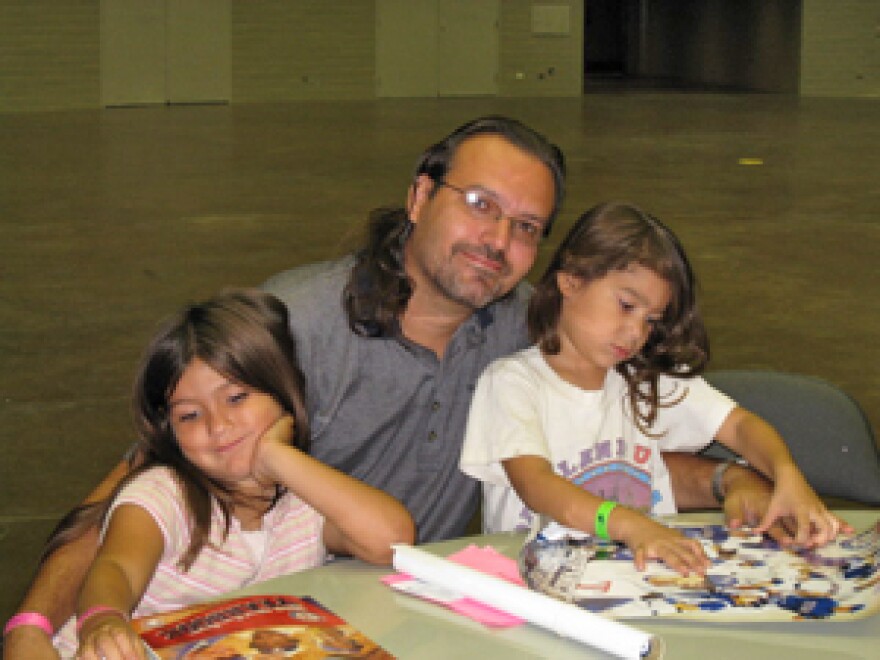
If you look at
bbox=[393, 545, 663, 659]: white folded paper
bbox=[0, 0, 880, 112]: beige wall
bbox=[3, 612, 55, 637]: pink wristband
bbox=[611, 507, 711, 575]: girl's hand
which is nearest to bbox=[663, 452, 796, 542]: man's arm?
bbox=[611, 507, 711, 575]: girl's hand

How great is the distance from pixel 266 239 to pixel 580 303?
7.37 meters

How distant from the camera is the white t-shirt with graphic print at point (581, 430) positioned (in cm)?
244

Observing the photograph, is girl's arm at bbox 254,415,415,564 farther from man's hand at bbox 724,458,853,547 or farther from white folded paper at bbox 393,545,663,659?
man's hand at bbox 724,458,853,547

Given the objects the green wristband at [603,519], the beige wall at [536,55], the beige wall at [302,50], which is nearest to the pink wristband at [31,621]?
the green wristband at [603,519]

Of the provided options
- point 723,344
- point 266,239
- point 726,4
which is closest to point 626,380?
point 723,344

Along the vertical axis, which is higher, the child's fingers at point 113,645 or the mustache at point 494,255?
the mustache at point 494,255

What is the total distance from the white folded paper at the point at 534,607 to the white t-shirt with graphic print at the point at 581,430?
1.94 ft

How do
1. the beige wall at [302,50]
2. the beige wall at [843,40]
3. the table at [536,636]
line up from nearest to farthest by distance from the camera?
the table at [536,636] → the beige wall at [302,50] → the beige wall at [843,40]

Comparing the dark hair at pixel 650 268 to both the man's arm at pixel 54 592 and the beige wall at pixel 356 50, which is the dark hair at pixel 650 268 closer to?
the man's arm at pixel 54 592

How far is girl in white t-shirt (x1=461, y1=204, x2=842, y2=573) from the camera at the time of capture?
2445 mm

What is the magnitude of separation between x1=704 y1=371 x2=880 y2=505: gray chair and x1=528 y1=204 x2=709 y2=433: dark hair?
0.18 meters

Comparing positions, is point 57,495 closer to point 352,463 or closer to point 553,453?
point 352,463

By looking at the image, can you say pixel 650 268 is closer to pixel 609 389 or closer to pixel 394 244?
pixel 609 389

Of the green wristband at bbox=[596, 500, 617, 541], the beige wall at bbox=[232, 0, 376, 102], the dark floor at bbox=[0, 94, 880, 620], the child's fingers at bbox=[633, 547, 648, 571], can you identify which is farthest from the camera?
the beige wall at bbox=[232, 0, 376, 102]
